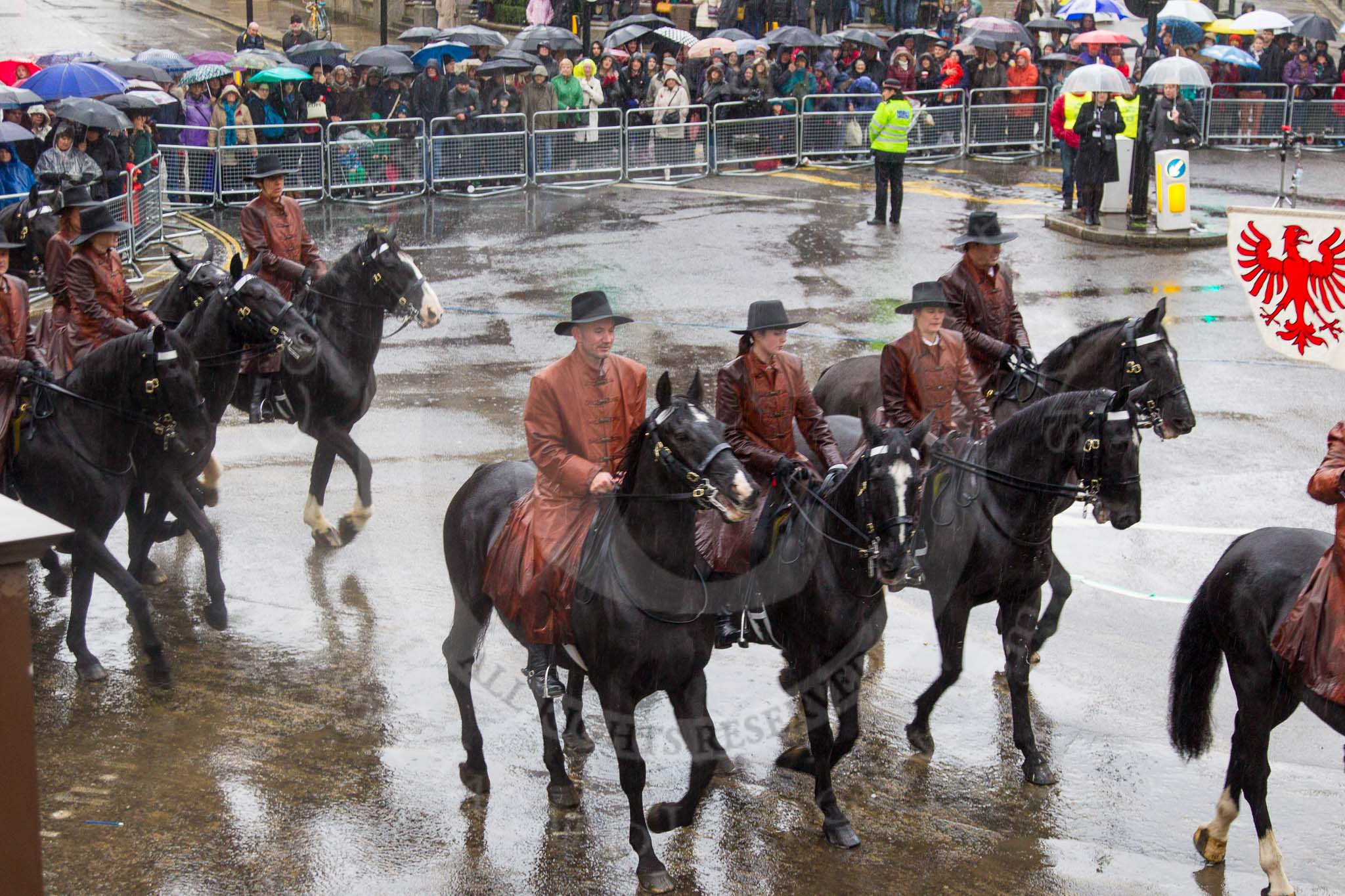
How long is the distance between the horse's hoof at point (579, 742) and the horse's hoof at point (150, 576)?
3.84 m

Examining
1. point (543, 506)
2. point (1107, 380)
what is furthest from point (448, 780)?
point (1107, 380)

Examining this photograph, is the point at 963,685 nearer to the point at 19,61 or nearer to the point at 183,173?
the point at 183,173

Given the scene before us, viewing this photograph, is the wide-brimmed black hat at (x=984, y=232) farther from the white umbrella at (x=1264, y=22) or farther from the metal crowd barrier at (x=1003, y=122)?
the white umbrella at (x=1264, y=22)

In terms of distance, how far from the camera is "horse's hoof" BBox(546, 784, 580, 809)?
7.89 metres

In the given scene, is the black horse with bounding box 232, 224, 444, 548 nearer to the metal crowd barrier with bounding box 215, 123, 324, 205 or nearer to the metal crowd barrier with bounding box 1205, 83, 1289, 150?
the metal crowd barrier with bounding box 215, 123, 324, 205

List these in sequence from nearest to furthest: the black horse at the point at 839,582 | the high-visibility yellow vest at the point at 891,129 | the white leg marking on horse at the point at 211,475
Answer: the black horse at the point at 839,582 < the white leg marking on horse at the point at 211,475 < the high-visibility yellow vest at the point at 891,129

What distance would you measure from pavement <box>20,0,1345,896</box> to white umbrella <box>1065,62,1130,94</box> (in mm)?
7048

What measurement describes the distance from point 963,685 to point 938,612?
36.5 inches

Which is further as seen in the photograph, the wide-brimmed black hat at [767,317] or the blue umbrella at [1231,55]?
the blue umbrella at [1231,55]

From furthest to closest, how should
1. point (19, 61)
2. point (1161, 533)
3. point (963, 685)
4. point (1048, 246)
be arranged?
1. point (19, 61)
2. point (1048, 246)
3. point (1161, 533)
4. point (963, 685)

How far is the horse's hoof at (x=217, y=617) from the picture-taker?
33.1 feet

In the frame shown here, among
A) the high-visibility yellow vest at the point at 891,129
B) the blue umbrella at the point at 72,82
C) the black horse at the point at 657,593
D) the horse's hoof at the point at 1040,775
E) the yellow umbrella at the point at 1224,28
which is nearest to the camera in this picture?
the black horse at the point at 657,593

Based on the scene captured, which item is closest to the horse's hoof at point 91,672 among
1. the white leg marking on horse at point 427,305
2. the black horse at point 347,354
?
the black horse at point 347,354

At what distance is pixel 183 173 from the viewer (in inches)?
904
